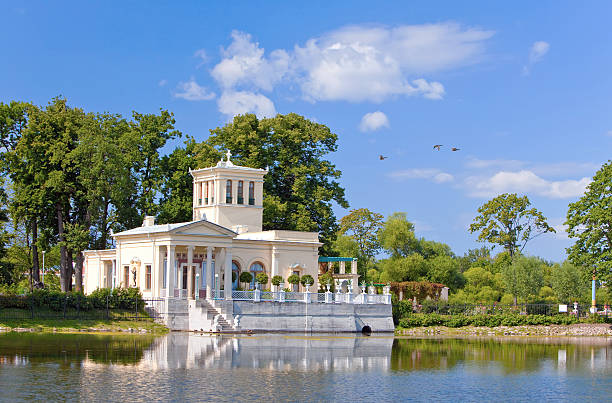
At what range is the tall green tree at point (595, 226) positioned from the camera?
187ft

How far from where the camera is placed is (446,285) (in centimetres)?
7906

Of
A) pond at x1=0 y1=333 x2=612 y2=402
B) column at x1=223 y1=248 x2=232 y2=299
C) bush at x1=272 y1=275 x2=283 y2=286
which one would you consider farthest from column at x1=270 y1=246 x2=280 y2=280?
pond at x1=0 y1=333 x2=612 y2=402

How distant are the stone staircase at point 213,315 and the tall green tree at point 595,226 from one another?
1001 inches

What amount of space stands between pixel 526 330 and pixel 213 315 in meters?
21.9

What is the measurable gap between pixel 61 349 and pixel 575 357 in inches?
912

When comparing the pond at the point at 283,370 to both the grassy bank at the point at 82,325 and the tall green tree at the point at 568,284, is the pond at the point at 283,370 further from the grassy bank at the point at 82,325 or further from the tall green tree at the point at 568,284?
the tall green tree at the point at 568,284

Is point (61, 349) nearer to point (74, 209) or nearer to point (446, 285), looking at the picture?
point (74, 209)

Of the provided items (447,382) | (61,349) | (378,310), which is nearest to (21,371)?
(61,349)

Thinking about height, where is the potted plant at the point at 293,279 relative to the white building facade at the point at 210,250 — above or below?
below

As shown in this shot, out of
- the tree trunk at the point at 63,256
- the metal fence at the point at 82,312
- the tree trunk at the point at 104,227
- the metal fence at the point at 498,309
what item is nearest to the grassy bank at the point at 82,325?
the metal fence at the point at 82,312

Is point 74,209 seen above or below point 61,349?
above

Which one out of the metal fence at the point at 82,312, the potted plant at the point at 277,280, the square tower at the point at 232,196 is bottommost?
the metal fence at the point at 82,312

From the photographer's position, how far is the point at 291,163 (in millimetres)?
66875

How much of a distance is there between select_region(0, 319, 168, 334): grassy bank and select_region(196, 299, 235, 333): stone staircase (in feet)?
7.82
